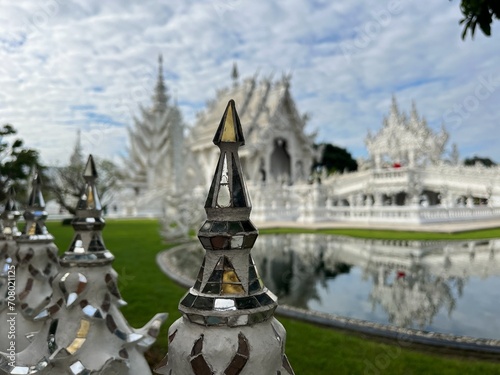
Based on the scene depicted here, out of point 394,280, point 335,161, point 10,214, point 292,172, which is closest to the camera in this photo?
point 10,214

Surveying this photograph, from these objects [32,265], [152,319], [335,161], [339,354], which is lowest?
[339,354]

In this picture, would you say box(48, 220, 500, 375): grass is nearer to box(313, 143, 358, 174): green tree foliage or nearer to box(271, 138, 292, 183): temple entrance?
box(271, 138, 292, 183): temple entrance

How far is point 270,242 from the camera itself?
522 inches

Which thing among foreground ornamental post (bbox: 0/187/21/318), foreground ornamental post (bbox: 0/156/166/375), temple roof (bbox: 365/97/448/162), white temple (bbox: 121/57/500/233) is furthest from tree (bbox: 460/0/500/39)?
temple roof (bbox: 365/97/448/162)

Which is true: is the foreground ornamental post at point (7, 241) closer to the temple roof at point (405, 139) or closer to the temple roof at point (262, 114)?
the temple roof at point (262, 114)

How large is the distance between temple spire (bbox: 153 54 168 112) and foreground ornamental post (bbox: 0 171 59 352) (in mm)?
40265

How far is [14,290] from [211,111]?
32744mm

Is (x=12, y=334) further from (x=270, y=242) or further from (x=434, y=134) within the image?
(x=434, y=134)

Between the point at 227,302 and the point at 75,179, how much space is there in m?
28.7

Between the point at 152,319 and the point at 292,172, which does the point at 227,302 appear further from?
the point at 292,172

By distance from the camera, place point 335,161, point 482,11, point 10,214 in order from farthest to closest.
→ point 335,161 → point 10,214 → point 482,11

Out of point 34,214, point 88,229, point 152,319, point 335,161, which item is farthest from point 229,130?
point 335,161

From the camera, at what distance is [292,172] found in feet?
105

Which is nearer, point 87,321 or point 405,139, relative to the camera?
point 87,321
